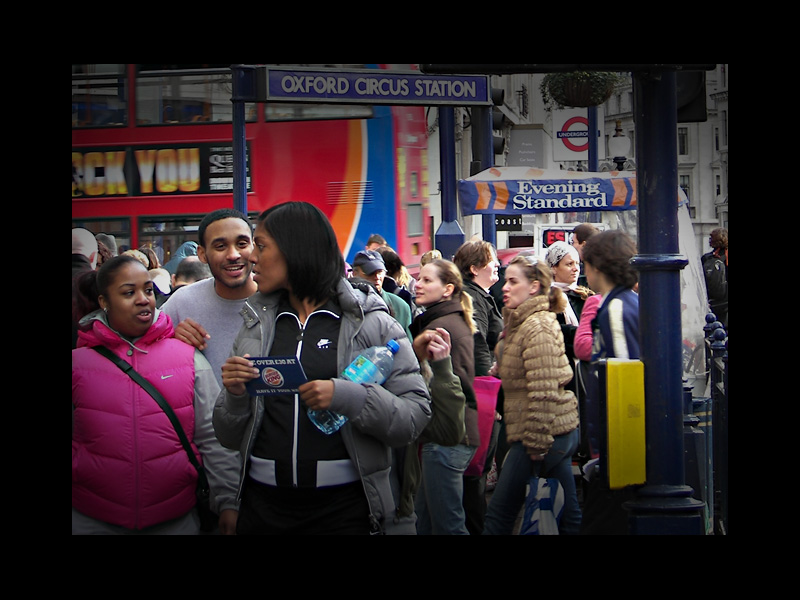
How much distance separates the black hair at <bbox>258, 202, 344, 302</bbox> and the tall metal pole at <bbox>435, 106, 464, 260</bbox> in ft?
23.7

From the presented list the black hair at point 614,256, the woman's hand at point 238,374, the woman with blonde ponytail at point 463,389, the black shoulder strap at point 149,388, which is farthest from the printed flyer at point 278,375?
the black hair at point 614,256

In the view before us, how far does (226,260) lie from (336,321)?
84 cm

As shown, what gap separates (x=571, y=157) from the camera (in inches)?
608

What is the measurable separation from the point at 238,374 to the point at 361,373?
417mm

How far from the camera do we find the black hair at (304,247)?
3.30 metres

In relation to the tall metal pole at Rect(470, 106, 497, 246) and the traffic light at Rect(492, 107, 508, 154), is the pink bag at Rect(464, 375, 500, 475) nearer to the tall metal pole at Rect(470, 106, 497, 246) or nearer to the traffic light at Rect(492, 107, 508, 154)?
the tall metal pole at Rect(470, 106, 497, 246)

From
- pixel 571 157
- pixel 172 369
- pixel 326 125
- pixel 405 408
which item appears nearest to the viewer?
pixel 405 408

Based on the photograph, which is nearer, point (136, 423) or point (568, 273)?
point (136, 423)

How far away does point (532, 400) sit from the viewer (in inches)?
190

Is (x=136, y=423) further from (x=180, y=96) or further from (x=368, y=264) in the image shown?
(x=180, y=96)

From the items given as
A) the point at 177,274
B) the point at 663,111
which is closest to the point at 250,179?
the point at 177,274

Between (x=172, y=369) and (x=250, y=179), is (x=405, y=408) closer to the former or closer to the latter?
(x=172, y=369)

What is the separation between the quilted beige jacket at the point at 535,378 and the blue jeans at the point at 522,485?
11cm

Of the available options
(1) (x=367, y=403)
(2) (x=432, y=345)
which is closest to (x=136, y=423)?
(1) (x=367, y=403)
